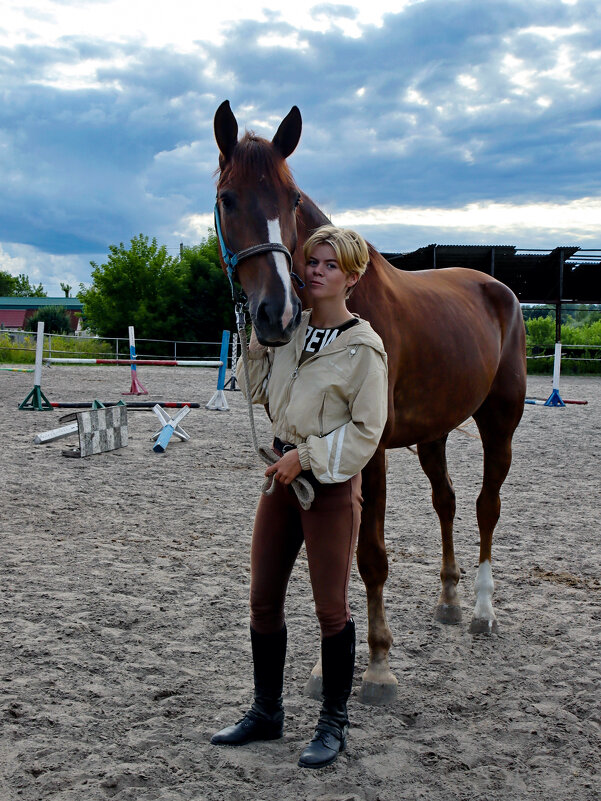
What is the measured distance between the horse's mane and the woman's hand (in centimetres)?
96

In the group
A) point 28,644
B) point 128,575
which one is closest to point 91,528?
point 128,575

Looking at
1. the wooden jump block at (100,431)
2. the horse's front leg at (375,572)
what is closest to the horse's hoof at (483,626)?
the horse's front leg at (375,572)

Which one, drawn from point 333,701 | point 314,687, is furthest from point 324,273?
point 314,687

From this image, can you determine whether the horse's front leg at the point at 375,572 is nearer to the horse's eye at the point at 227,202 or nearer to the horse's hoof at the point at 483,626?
the horse's hoof at the point at 483,626

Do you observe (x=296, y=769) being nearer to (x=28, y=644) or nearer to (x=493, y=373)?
(x=28, y=644)

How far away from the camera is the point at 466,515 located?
5523mm

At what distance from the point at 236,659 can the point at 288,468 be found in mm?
1298

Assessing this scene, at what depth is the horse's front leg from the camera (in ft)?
8.61

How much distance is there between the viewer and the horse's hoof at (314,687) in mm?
2656

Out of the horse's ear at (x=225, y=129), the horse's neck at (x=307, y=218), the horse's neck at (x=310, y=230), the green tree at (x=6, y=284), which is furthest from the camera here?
the green tree at (x=6, y=284)

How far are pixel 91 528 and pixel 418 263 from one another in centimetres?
Result: 2213

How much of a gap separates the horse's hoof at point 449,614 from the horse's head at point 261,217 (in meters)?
2.03

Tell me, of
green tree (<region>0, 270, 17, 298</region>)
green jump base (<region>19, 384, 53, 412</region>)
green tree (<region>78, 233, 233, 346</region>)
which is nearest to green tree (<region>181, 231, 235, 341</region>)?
green tree (<region>78, 233, 233, 346</region>)

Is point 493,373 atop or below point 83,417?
atop
